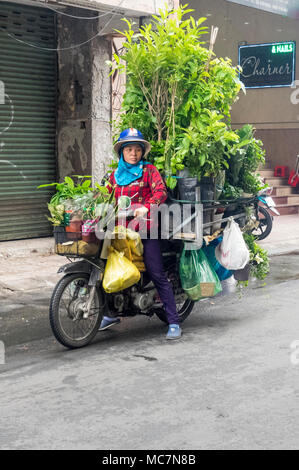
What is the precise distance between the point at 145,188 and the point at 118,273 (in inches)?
33.1

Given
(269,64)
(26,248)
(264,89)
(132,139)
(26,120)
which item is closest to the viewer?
(132,139)

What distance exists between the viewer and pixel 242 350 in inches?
220

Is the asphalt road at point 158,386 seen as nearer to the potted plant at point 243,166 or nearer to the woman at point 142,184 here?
the woman at point 142,184

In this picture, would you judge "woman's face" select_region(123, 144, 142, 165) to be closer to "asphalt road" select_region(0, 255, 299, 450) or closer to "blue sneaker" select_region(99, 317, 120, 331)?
"blue sneaker" select_region(99, 317, 120, 331)

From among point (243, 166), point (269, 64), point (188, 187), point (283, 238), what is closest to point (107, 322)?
point (188, 187)

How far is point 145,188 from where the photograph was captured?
5895mm

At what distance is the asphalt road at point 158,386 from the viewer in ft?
12.5

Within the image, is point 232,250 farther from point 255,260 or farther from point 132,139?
point 132,139

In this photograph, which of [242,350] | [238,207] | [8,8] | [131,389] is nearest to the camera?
[131,389]

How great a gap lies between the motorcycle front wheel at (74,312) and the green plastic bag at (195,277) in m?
0.81

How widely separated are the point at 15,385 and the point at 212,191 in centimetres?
248

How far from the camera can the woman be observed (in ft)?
19.2
